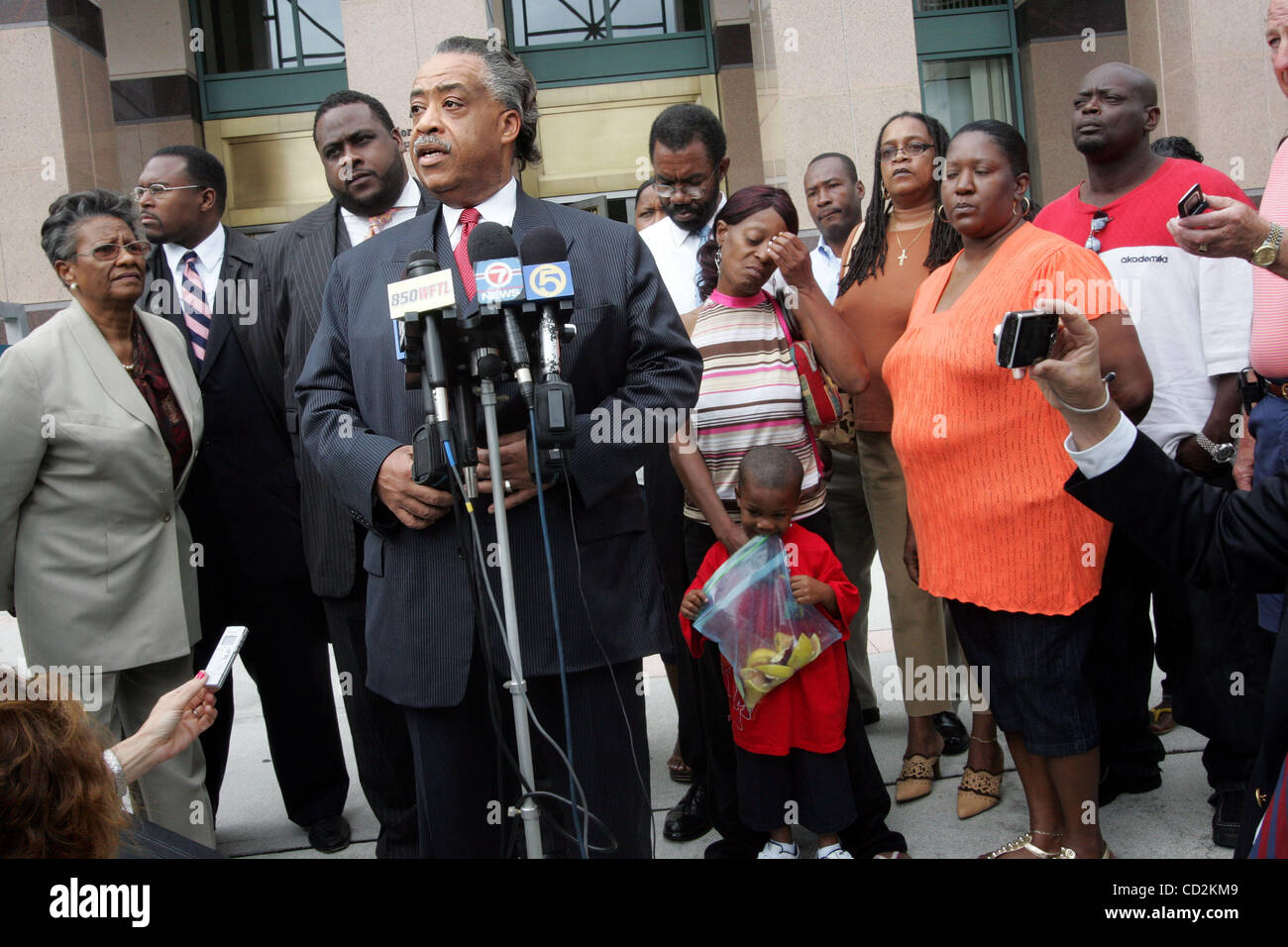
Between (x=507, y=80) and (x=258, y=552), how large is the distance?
2096 mm

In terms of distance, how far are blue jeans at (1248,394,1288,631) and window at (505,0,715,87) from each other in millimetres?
9672

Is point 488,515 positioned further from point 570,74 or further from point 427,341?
point 570,74

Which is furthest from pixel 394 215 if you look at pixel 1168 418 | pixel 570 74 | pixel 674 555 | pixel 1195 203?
pixel 570 74

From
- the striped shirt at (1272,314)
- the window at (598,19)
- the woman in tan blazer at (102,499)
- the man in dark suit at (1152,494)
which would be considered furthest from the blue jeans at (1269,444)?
the window at (598,19)

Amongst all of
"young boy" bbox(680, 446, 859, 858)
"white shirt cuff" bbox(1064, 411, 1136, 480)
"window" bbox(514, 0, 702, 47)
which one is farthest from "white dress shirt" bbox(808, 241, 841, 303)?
"window" bbox(514, 0, 702, 47)

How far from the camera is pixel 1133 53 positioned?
994 centimetres

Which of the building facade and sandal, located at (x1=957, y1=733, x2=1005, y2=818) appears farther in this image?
the building facade

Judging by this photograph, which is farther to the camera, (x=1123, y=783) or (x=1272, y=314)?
(x=1123, y=783)

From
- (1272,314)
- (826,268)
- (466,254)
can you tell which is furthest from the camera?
(826,268)

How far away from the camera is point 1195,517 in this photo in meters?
2.09

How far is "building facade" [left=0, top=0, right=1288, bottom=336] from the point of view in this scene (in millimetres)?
9289

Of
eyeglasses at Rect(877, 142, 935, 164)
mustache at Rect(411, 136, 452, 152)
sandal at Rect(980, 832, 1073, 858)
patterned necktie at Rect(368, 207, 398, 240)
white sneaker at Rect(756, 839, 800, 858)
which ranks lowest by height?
white sneaker at Rect(756, 839, 800, 858)

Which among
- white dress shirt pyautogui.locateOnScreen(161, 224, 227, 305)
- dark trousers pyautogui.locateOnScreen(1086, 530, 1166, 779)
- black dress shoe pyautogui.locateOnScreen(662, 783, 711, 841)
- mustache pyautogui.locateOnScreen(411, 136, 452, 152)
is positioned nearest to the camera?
mustache pyautogui.locateOnScreen(411, 136, 452, 152)

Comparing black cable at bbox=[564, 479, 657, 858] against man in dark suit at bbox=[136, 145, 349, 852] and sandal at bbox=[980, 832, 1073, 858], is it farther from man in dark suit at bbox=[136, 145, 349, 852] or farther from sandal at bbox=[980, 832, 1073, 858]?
man in dark suit at bbox=[136, 145, 349, 852]
